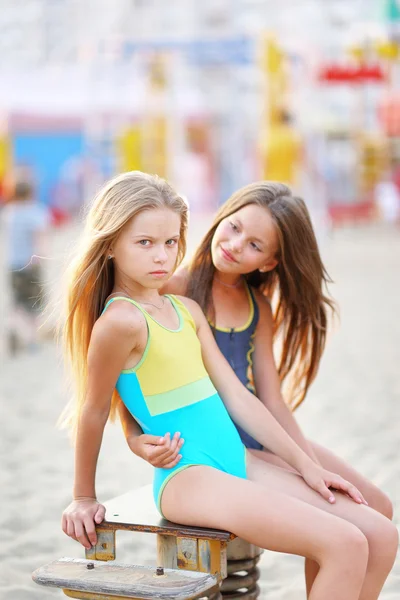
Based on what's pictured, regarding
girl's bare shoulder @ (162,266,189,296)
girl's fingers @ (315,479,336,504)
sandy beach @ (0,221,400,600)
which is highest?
girl's bare shoulder @ (162,266,189,296)

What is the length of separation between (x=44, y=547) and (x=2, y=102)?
796 inches

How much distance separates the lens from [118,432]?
19.4ft

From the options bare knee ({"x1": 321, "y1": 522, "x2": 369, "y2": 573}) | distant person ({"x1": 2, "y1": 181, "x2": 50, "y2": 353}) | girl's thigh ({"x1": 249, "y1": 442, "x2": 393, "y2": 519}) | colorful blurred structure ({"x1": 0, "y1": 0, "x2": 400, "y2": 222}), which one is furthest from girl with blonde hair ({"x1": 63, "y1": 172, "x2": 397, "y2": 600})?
colorful blurred structure ({"x1": 0, "y1": 0, "x2": 400, "y2": 222})

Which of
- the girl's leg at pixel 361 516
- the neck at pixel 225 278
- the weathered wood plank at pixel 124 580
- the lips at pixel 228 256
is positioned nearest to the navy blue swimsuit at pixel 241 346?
the neck at pixel 225 278

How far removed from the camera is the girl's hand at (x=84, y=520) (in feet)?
8.42

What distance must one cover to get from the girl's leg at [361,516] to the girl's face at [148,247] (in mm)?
570

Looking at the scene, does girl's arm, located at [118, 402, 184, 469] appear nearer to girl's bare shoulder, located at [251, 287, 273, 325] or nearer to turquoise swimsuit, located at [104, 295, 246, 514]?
turquoise swimsuit, located at [104, 295, 246, 514]

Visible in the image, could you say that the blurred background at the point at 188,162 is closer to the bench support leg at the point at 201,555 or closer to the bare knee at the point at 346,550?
the bench support leg at the point at 201,555

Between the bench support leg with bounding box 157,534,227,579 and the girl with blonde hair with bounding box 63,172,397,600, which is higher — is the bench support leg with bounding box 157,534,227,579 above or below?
below

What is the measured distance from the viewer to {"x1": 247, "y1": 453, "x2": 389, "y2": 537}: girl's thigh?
8.30 ft

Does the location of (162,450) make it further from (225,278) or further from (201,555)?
(225,278)

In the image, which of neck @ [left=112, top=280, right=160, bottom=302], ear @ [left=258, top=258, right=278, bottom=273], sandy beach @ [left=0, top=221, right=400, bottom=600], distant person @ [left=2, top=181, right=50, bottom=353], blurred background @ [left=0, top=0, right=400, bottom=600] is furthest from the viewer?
distant person @ [left=2, top=181, right=50, bottom=353]

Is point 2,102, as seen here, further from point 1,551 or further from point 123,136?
point 1,551

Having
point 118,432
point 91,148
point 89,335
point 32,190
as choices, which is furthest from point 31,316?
point 91,148
